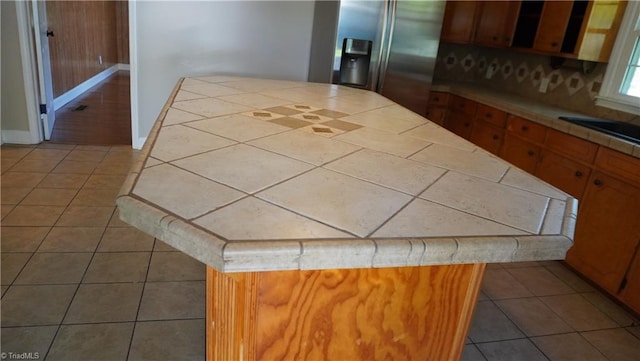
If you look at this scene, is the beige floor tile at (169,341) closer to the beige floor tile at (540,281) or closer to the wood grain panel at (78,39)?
the beige floor tile at (540,281)

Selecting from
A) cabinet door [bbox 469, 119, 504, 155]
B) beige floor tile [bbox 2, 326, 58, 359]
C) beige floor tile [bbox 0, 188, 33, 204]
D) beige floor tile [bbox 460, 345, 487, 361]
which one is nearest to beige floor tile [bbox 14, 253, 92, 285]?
Result: beige floor tile [bbox 2, 326, 58, 359]

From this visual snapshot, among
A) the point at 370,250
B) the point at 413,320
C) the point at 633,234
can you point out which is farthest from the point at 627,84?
the point at 370,250

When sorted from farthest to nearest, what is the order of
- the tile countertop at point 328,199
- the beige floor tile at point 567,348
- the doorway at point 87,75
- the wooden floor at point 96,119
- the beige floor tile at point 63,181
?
the doorway at point 87,75
the wooden floor at point 96,119
the beige floor tile at point 63,181
the beige floor tile at point 567,348
the tile countertop at point 328,199

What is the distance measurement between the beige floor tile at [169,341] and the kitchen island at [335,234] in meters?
0.66

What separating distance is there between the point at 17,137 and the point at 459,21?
4.08 meters

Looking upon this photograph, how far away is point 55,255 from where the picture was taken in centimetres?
210

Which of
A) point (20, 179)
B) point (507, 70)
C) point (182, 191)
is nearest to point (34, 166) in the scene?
point (20, 179)

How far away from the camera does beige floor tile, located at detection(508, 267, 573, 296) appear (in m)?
2.29

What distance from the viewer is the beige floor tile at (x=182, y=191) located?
2.71 ft

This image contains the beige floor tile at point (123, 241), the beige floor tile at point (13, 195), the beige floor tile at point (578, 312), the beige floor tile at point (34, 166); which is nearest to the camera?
the beige floor tile at point (578, 312)

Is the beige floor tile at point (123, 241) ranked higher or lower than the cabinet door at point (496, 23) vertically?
lower

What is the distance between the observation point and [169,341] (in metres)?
1.65

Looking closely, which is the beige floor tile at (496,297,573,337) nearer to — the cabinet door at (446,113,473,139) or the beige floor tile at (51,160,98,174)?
the cabinet door at (446,113,473,139)

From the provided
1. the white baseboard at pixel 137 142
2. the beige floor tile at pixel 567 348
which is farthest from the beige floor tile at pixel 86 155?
the beige floor tile at pixel 567 348
